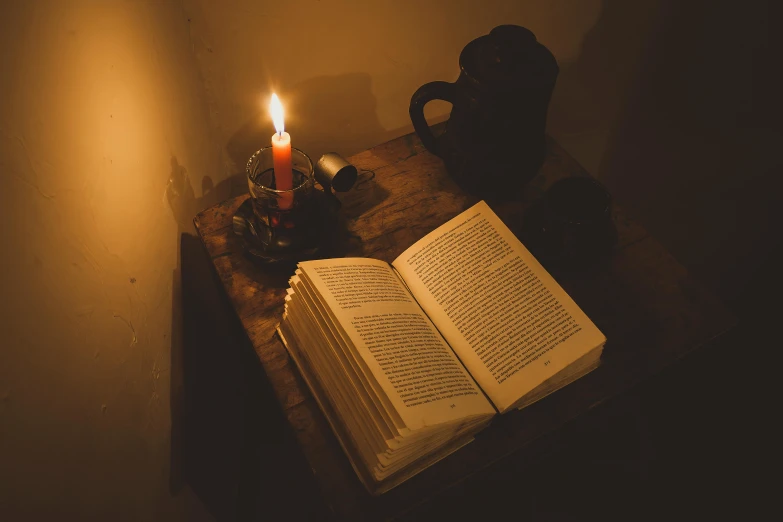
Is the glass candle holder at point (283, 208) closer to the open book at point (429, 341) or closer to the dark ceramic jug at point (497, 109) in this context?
the open book at point (429, 341)

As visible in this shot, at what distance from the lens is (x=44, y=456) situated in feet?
1.88

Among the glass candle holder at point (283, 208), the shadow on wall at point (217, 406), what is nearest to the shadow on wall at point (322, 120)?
→ the shadow on wall at point (217, 406)

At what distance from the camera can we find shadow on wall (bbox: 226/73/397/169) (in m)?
1.25

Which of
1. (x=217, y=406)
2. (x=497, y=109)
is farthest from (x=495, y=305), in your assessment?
(x=217, y=406)

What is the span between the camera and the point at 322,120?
132 cm

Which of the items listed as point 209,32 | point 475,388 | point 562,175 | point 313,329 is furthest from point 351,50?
point 475,388

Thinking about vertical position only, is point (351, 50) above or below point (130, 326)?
above

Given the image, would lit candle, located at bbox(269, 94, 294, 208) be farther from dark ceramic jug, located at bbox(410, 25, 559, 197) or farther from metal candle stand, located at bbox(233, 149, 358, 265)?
dark ceramic jug, located at bbox(410, 25, 559, 197)

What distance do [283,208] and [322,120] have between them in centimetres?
49

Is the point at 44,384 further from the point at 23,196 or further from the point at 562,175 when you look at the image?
the point at 562,175

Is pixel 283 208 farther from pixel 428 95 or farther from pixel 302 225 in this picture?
pixel 428 95

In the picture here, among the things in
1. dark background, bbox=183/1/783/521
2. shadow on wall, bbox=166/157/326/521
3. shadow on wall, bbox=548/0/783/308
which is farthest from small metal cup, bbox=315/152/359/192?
shadow on wall, bbox=548/0/783/308

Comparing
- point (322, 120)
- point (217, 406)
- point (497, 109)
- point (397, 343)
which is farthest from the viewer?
point (322, 120)

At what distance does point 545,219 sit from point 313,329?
1.32ft
